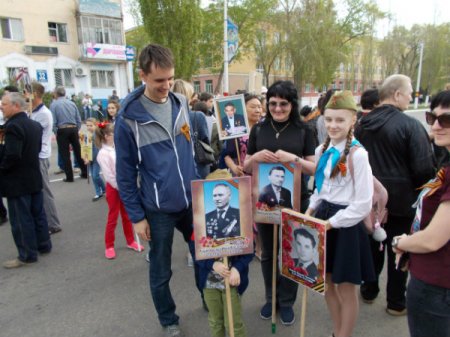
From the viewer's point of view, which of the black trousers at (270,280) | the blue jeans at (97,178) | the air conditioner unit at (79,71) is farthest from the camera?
the air conditioner unit at (79,71)

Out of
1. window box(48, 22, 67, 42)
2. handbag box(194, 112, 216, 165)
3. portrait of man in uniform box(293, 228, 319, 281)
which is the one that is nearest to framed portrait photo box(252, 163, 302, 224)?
portrait of man in uniform box(293, 228, 319, 281)

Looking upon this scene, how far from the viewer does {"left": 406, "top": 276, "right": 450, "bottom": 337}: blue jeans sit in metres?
1.54

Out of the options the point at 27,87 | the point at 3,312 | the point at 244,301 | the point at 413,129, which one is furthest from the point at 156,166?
the point at 27,87

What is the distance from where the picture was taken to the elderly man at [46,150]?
15.6 ft

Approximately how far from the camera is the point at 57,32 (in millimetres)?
25969

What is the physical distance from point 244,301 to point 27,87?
15.4ft

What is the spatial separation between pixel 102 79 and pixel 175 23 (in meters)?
16.1

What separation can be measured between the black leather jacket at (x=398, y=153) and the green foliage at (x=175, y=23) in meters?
13.3

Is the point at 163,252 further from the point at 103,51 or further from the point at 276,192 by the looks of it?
the point at 103,51

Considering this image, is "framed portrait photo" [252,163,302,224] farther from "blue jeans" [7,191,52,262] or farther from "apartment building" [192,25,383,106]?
"apartment building" [192,25,383,106]

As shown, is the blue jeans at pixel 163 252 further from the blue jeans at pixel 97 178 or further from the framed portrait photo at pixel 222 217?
the blue jeans at pixel 97 178

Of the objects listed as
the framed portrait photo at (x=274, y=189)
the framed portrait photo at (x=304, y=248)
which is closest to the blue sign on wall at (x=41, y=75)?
the framed portrait photo at (x=274, y=189)

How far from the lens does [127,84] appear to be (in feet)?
98.2

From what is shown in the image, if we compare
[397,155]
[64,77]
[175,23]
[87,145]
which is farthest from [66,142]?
[64,77]
